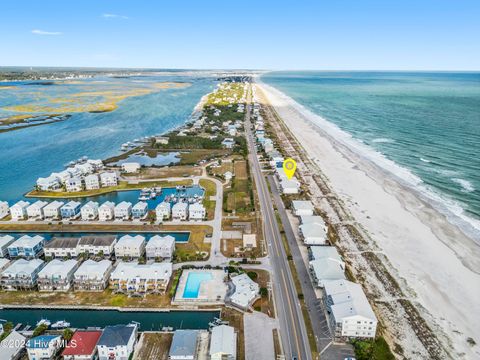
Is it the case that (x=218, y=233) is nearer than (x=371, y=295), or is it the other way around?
(x=371, y=295)

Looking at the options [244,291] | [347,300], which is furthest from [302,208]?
[347,300]

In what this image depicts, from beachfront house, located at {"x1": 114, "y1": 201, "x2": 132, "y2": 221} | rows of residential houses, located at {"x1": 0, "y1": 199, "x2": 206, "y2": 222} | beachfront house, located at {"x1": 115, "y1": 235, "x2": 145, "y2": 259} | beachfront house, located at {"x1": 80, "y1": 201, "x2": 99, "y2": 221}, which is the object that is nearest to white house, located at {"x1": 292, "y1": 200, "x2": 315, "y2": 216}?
rows of residential houses, located at {"x1": 0, "y1": 199, "x2": 206, "y2": 222}

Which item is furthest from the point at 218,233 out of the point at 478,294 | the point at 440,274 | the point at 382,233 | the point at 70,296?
the point at 478,294

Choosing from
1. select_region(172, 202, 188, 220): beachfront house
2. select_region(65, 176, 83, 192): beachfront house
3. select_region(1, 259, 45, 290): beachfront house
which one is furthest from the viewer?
select_region(65, 176, 83, 192): beachfront house

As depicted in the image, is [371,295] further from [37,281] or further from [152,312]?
[37,281]

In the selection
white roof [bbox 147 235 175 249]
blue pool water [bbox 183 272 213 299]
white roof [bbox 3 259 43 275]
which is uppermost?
white roof [bbox 147 235 175 249]

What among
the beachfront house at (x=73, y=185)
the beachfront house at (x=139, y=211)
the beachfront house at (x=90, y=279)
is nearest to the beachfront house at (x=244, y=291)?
the beachfront house at (x=90, y=279)

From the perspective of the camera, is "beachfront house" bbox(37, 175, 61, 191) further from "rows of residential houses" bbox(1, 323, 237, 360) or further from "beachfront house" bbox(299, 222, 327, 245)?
"beachfront house" bbox(299, 222, 327, 245)
